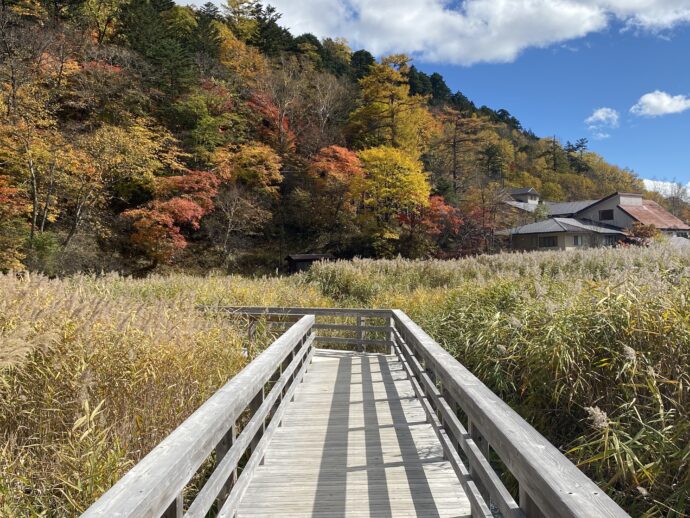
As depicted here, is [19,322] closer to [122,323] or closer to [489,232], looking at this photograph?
[122,323]

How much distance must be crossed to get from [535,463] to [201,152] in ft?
91.2

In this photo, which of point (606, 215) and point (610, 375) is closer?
point (610, 375)

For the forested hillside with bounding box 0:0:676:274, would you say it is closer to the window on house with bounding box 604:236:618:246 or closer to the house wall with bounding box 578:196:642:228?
the window on house with bounding box 604:236:618:246

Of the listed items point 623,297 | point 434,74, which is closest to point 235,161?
point 623,297

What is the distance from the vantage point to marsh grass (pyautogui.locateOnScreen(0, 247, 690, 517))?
2.76 metres

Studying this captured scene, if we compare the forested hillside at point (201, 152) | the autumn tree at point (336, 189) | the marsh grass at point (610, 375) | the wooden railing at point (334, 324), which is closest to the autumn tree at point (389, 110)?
the forested hillside at point (201, 152)

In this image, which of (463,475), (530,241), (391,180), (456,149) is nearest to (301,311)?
(463,475)

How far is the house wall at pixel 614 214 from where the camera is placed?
141 feet

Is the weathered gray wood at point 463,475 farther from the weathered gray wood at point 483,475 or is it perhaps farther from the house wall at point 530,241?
the house wall at point 530,241

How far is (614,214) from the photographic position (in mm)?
44375

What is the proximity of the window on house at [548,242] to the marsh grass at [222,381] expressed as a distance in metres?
36.4

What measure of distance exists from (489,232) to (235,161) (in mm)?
18792

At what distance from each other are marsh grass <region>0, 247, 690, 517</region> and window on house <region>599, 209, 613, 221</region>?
45.5 m

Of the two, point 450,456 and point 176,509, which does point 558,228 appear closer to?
point 450,456
